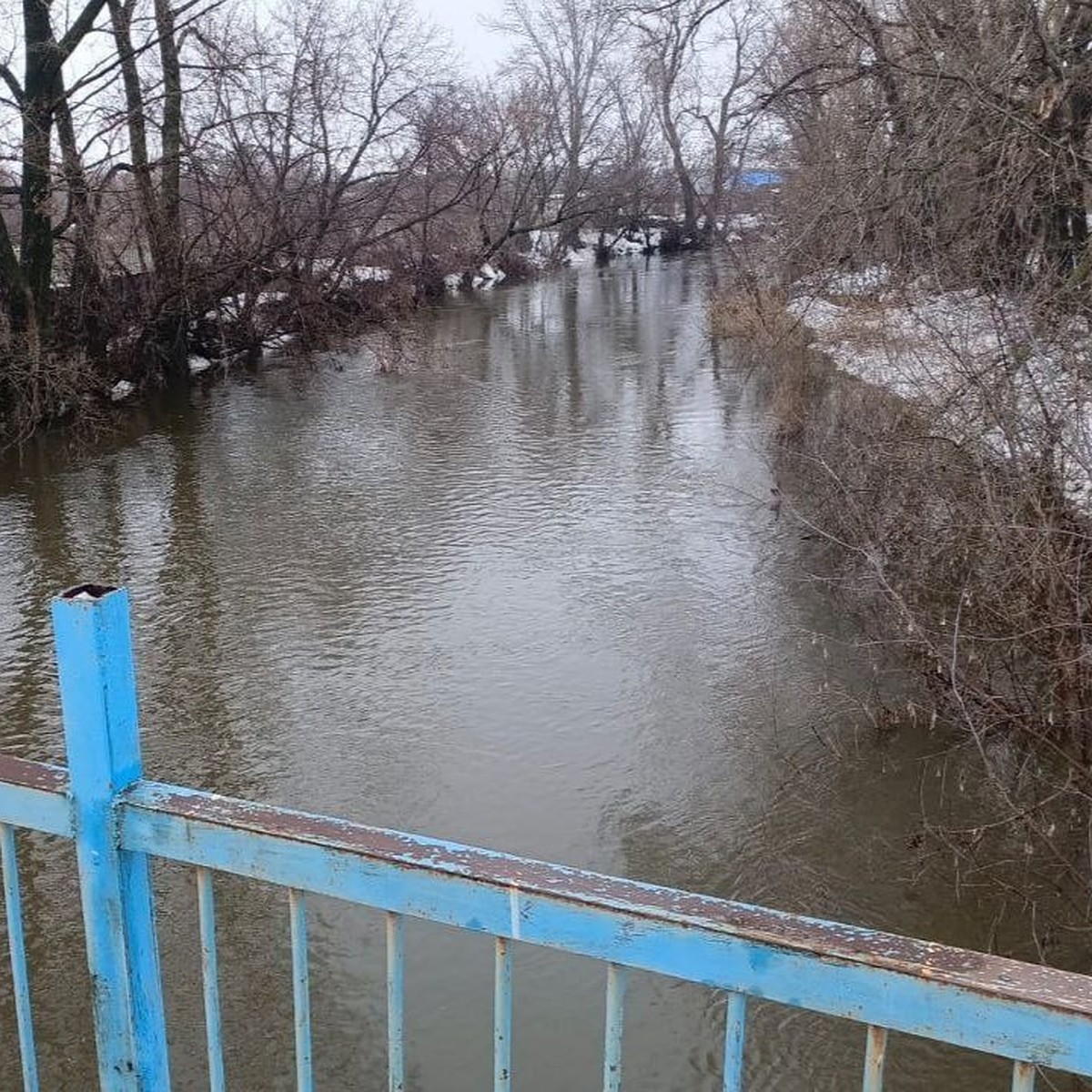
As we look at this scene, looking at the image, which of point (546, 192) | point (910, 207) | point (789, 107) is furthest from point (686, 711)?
point (546, 192)

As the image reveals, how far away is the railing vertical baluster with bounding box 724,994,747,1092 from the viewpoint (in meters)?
1.59

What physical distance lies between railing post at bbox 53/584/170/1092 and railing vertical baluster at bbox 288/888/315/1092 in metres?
0.28

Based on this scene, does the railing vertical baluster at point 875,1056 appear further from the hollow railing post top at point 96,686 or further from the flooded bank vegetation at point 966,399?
the flooded bank vegetation at point 966,399

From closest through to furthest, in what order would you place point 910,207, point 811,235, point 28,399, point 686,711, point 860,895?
1. point 860,895
2. point 686,711
3. point 910,207
4. point 811,235
5. point 28,399

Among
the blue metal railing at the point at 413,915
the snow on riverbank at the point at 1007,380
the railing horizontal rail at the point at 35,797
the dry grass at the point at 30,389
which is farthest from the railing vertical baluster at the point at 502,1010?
the dry grass at the point at 30,389

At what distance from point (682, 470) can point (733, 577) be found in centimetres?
338

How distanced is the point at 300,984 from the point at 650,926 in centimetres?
65

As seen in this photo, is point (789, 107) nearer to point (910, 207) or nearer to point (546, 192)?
point (910, 207)

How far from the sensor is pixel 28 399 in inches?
520

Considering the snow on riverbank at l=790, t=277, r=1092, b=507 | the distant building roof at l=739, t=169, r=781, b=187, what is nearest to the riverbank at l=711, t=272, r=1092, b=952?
the snow on riverbank at l=790, t=277, r=1092, b=507

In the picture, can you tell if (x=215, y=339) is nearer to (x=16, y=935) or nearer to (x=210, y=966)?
(x=16, y=935)

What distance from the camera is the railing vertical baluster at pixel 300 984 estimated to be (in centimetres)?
184

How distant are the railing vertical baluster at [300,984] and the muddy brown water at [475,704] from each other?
7.14 feet

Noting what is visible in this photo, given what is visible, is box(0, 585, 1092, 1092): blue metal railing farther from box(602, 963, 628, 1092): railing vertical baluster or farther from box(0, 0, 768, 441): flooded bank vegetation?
box(0, 0, 768, 441): flooded bank vegetation
